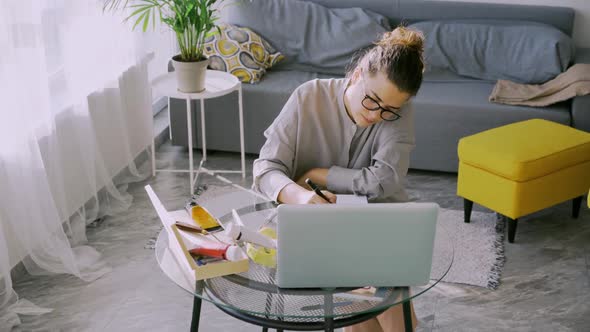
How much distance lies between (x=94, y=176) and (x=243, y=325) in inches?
41.8

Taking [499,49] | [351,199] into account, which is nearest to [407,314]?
[351,199]

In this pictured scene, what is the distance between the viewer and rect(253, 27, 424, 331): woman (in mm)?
1965

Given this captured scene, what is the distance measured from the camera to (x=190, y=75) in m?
3.47

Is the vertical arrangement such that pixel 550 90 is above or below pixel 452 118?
above

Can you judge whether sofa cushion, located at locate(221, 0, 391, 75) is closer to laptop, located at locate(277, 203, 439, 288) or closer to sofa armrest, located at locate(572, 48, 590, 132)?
sofa armrest, located at locate(572, 48, 590, 132)

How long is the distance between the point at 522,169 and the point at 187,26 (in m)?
1.51

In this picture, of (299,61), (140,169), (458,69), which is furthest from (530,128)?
(140,169)

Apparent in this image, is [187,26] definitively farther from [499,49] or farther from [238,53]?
[499,49]

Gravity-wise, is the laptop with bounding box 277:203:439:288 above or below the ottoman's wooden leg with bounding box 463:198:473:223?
above

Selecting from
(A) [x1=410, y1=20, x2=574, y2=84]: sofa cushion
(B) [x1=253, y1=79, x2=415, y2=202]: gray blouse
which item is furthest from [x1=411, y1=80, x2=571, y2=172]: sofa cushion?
(B) [x1=253, y1=79, x2=415, y2=202]: gray blouse

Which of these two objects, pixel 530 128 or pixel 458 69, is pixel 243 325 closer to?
pixel 530 128

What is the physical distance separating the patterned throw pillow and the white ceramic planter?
1.46 ft

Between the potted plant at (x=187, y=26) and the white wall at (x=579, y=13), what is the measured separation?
1.73 meters

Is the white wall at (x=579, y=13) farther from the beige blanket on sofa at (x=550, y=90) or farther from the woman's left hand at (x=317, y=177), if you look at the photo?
the woman's left hand at (x=317, y=177)
